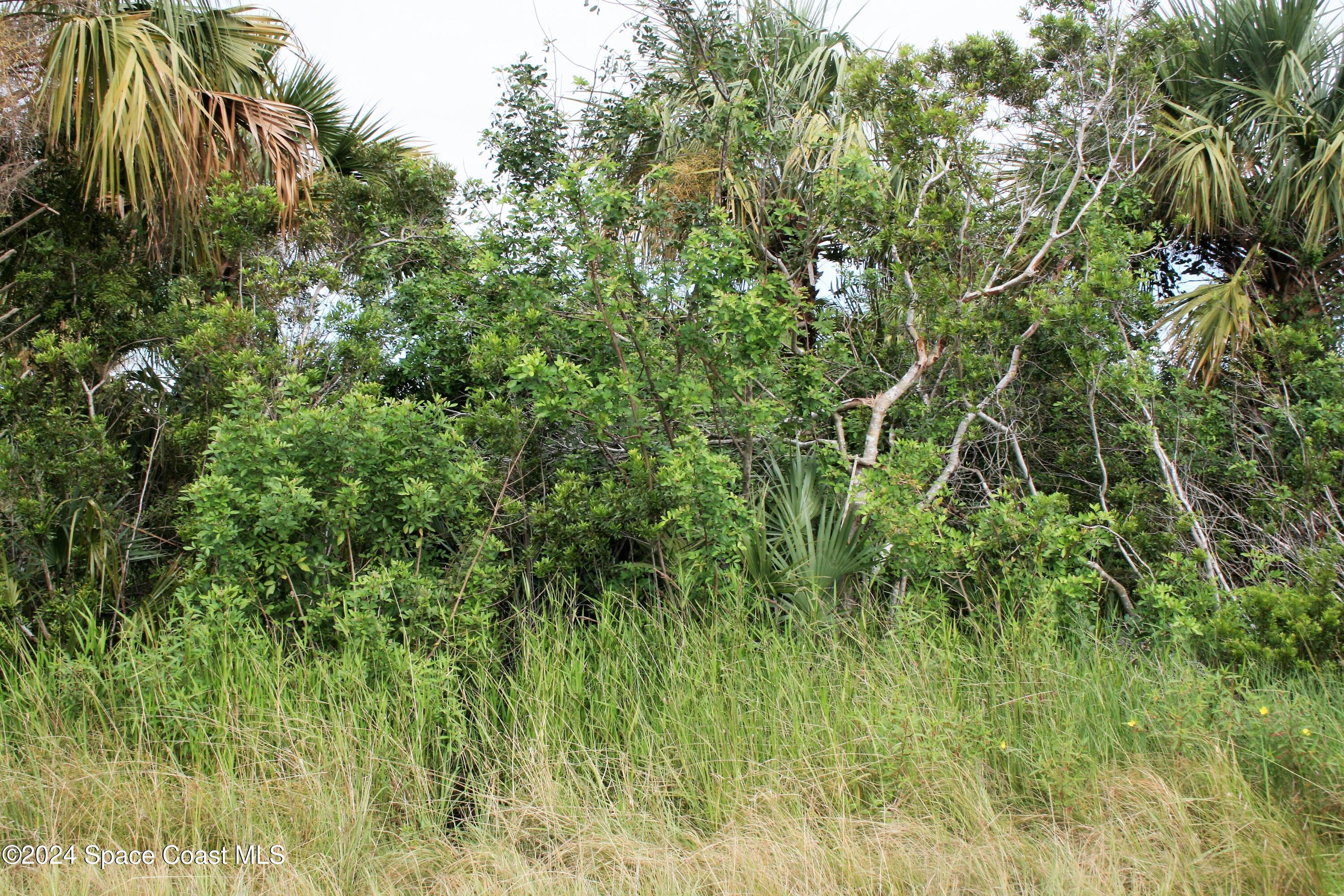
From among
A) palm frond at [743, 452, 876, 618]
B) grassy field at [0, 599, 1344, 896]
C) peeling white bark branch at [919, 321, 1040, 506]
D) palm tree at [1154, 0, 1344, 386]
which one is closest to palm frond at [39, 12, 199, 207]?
grassy field at [0, 599, 1344, 896]

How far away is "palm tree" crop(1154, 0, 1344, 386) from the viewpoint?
608 centimetres

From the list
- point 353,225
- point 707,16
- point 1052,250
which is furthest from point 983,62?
point 353,225

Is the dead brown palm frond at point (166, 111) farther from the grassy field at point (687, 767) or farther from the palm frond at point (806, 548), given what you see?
the palm frond at point (806, 548)

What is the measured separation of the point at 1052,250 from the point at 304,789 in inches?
211

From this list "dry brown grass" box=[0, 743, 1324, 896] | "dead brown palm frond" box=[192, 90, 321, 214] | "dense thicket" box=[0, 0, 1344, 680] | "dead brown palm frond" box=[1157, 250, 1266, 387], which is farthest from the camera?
"dead brown palm frond" box=[1157, 250, 1266, 387]

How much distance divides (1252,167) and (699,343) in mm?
4773

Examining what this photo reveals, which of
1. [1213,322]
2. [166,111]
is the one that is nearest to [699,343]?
[166,111]

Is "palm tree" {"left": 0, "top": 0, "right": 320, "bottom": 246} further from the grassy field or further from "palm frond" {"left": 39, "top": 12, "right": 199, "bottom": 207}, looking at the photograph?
the grassy field

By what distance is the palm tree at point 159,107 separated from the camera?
518 cm

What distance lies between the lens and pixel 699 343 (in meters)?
4.90

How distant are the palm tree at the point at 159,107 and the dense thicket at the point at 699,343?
0.10 feet

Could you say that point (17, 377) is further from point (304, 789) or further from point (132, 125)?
point (304, 789)

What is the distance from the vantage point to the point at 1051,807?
3.10 metres

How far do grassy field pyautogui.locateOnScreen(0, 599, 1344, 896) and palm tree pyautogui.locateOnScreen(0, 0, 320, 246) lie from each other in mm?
2929
